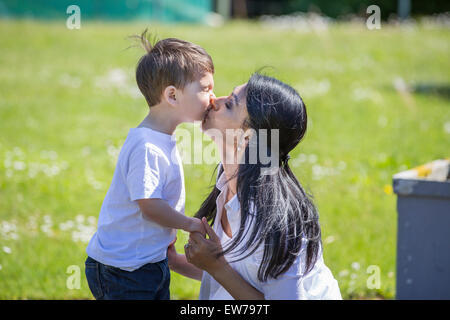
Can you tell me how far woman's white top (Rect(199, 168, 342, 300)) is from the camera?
2197 mm

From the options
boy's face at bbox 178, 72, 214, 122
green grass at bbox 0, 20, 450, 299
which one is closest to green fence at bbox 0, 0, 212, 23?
green grass at bbox 0, 20, 450, 299

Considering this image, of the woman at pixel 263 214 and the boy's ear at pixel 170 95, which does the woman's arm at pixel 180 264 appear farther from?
the boy's ear at pixel 170 95

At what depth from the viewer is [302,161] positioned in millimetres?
6031

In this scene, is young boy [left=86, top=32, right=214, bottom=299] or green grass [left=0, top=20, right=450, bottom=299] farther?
green grass [left=0, top=20, right=450, bottom=299]

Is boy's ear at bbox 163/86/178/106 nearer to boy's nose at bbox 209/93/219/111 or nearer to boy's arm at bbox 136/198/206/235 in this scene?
boy's nose at bbox 209/93/219/111

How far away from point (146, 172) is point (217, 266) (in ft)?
1.55

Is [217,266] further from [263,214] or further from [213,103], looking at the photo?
[213,103]

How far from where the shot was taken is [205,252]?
7.32 ft

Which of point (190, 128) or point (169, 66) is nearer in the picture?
point (169, 66)

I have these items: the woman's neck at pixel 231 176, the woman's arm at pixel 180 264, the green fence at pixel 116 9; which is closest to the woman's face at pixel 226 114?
the woman's neck at pixel 231 176

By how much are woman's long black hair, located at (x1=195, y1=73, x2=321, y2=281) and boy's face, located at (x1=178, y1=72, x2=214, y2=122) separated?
172mm

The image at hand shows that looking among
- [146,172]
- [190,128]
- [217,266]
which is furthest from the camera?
[190,128]

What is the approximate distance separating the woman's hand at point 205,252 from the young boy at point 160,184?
5 centimetres

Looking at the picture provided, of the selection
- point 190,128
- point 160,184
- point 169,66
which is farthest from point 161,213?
point 190,128
